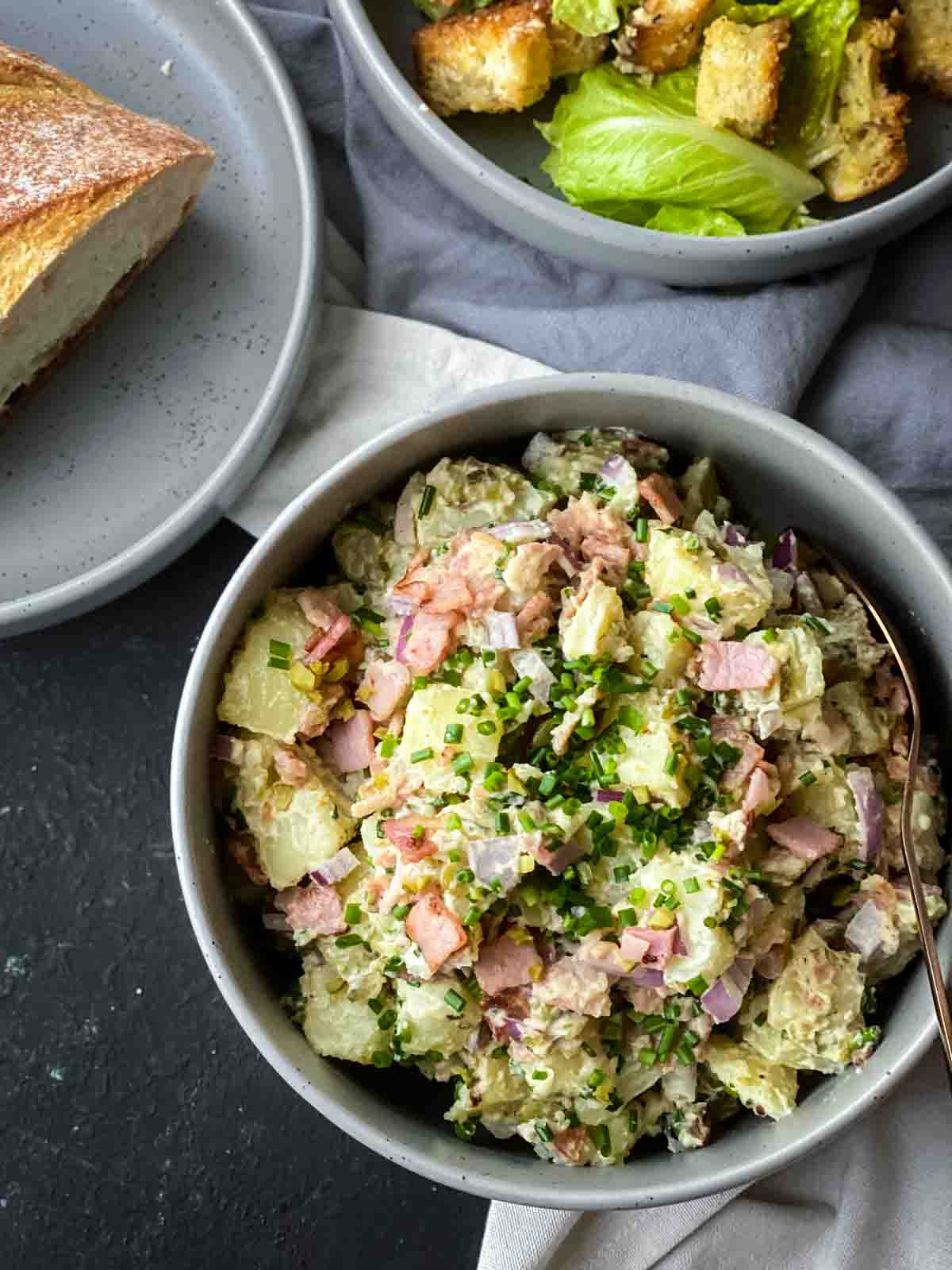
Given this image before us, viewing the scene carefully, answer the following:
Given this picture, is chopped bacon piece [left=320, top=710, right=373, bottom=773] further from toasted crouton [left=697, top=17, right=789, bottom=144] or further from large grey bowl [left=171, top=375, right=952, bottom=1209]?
toasted crouton [left=697, top=17, right=789, bottom=144]

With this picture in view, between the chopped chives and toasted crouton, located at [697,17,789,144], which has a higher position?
toasted crouton, located at [697,17,789,144]

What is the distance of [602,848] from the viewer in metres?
1.71

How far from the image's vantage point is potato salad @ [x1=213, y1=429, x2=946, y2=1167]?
169 centimetres

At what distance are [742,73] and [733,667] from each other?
97cm

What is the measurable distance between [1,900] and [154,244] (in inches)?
43.5

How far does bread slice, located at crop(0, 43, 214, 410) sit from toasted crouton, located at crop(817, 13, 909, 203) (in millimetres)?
1015

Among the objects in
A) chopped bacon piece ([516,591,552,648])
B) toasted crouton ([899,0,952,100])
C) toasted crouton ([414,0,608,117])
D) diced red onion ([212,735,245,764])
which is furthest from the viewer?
toasted crouton ([899,0,952,100])

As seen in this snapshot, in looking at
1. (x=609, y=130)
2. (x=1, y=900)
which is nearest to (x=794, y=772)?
(x=609, y=130)

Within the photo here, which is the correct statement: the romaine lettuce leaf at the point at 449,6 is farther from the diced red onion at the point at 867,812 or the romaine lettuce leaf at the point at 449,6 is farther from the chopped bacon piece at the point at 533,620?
the diced red onion at the point at 867,812

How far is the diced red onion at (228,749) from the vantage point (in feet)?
6.09

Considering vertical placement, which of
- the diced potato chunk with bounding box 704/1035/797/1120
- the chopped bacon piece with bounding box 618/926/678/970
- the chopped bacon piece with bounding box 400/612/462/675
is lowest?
the diced potato chunk with bounding box 704/1035/797/1120

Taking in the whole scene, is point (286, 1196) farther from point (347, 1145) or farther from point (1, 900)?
point (1, 900)

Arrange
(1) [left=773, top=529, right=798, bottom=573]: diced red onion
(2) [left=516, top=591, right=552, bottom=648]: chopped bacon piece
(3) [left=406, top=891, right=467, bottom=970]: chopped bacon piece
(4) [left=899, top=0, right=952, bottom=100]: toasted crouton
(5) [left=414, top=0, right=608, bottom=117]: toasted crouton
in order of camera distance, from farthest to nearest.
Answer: (4) [left=899, top=0, right=952, bottom=100]: toasted crouton < (5) [left=414, top=0, right=608, bottom=117]: toasted crouton < (1) [left=773, top=529, right=798, bottom=573]: diced red onion < (2) [left=516, top=591, right=552, bottom=648]: chopped bacon piece < (3) [left=406, top=891, right=467, bottom=970]: chopped bacon piece

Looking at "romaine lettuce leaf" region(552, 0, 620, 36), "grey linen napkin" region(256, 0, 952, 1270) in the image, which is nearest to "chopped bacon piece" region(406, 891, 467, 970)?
"grey linen napkin" region(256, 0, 952, 1270)
